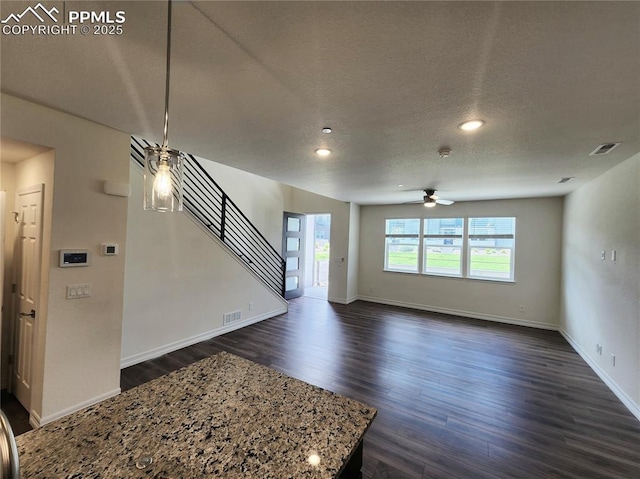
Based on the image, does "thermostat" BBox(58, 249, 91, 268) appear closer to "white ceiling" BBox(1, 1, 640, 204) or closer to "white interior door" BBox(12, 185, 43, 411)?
"white interior door" BBox(12, 185, 43, 411)

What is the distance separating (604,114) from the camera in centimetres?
191

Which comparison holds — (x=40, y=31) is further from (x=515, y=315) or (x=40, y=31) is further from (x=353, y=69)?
(x=515, y=315)

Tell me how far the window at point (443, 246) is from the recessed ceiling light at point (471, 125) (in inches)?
167

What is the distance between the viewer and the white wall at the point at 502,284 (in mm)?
5133

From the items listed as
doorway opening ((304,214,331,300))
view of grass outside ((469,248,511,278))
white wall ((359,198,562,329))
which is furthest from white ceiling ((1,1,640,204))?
doorway opening ((304,214,331,300))

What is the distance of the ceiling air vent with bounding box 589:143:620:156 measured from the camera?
2.47 metres

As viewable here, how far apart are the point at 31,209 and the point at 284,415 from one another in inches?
114

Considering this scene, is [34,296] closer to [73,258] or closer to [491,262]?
[73,258]

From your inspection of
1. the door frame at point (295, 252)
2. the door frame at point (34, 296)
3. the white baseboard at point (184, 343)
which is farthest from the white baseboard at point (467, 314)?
the door frame at point (34, 296)

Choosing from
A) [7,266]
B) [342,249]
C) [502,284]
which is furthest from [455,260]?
[7,266]

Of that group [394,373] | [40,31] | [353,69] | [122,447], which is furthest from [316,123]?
[394,373]

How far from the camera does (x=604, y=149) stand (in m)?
2.58

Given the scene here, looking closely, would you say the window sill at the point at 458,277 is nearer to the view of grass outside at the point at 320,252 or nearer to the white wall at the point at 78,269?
the view of grass outside at the point at 320,252

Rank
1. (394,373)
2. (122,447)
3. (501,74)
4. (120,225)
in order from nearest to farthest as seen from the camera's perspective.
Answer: (122,447) → (501,74) → (120,225) → (394,373)
